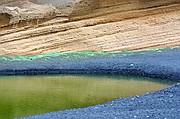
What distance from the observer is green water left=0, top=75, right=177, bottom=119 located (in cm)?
684

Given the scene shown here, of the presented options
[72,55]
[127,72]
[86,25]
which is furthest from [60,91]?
[86,25]

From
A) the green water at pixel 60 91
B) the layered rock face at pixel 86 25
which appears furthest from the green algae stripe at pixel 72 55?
the green water at pixel 60 91

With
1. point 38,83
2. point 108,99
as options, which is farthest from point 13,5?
point 108,99

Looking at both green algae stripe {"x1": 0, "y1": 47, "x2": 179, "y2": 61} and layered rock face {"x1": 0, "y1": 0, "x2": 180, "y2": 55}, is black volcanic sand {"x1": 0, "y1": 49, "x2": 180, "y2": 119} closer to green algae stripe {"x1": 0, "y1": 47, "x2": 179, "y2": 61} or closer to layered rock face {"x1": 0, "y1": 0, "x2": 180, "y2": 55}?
green algae stripe {"x1": 0, "y1": 47, "x2": 179, "y2": 61}

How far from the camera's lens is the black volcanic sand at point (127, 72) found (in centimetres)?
543

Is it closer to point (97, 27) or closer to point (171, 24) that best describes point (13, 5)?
point (97, 27)

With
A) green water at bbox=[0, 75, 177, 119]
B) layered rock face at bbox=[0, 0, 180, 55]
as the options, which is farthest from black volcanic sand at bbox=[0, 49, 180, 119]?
layered rock face at bbox=[0, 0, 180, 55]

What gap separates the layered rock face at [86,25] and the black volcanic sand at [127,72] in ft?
4.28

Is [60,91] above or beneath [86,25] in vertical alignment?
beneath

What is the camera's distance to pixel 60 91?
8.23 metres

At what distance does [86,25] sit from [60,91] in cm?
548

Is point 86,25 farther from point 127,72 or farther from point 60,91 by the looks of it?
point 60,91

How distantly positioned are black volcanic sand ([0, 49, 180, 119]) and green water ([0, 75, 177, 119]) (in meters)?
0.35

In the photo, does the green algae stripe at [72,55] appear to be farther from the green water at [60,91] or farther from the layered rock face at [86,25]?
the green water at [60,91]
